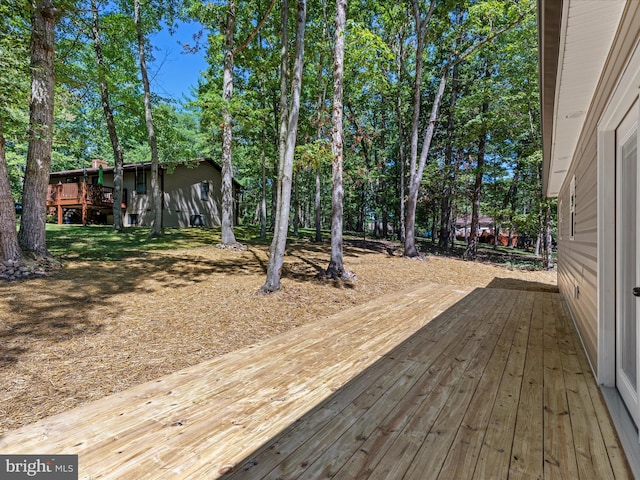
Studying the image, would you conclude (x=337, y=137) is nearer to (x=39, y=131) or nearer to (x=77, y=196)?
(x=39, y=131)

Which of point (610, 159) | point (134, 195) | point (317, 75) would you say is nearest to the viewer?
point (610, 159)

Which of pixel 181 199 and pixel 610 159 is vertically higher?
pixel 181 199

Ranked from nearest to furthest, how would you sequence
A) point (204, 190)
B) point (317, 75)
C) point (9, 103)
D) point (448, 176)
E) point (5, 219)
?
point (9, 103) < point (5, 219) < point (317, 75) < point (448, 176) < point (204, 190)

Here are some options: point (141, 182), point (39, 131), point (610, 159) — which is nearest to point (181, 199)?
point (141, 182)

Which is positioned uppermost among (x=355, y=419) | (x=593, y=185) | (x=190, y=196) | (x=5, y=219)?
(x=190, y=196)

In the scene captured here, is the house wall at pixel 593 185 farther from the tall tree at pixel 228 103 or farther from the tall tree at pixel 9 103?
the tall tree at pixel 228 103

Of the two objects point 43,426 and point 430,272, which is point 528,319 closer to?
point 430,272

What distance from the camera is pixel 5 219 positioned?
225 inches

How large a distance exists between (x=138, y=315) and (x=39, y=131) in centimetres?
468

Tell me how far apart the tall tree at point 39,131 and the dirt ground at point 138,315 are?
3.06 ft

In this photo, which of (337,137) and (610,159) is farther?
(337,137)

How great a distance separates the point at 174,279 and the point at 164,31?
1194cm

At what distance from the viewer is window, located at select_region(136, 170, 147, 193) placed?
704 inches

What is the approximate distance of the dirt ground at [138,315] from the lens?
2775mm
